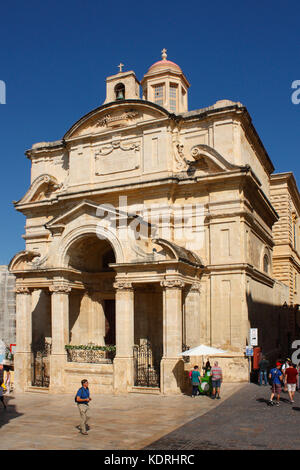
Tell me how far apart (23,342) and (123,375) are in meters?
6.02

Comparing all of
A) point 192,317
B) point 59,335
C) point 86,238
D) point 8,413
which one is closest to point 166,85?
point 86,238

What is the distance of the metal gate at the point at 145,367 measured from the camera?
2267 cm

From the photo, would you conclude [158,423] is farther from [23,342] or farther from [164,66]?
[164,66]

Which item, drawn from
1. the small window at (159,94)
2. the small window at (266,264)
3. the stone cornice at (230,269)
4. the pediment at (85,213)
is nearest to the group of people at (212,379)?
the stone cornice at (230,269)

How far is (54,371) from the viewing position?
78.3 ft

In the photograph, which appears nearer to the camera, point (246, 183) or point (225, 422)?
point (225, 422)

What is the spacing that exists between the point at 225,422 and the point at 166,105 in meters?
21.5

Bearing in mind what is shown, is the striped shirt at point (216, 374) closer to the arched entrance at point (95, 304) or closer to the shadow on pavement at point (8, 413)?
the shadow on pavement at point (8, 413)

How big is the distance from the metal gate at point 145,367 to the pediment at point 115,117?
1255 cm

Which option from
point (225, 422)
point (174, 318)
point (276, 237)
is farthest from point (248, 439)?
point (276, 237)

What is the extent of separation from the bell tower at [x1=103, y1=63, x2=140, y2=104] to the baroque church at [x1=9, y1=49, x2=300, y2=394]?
0.08 m

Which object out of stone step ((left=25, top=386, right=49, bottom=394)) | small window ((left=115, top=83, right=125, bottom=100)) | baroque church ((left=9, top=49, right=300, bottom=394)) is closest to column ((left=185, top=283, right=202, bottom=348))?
baroque church ((left=9, top=49, right=300, bottom=394))
